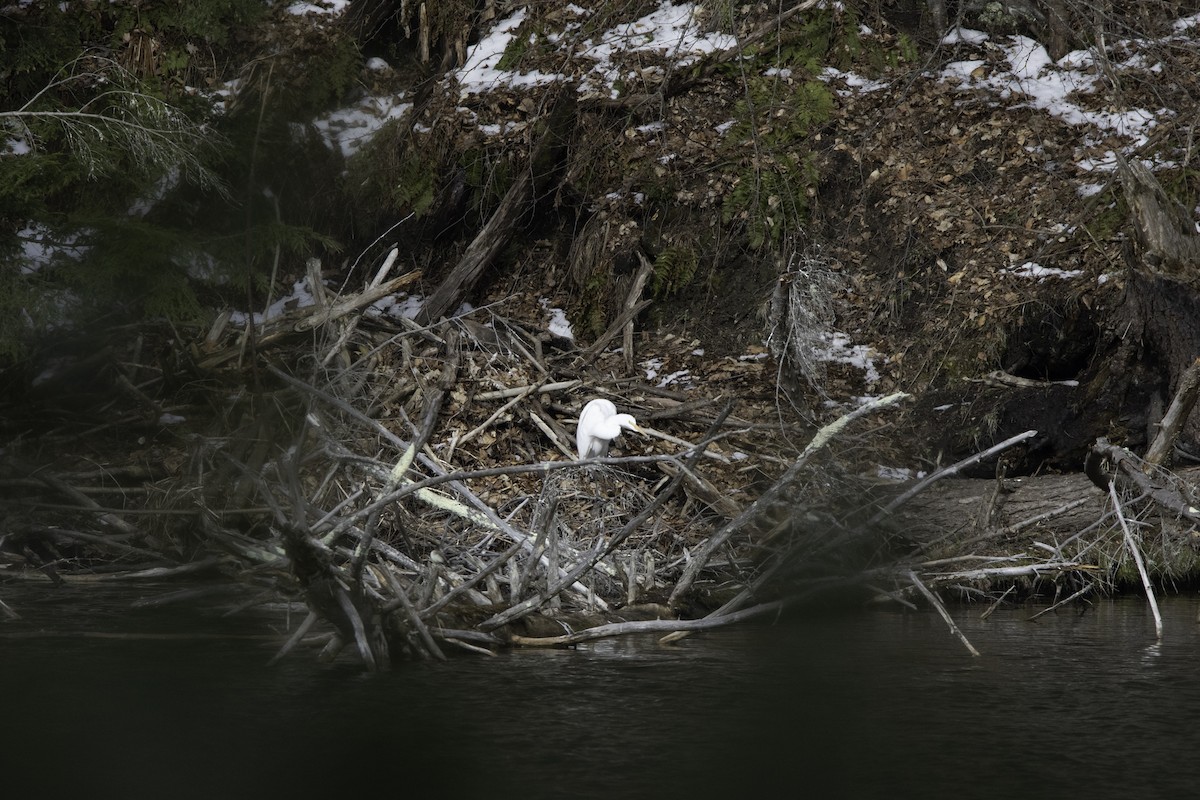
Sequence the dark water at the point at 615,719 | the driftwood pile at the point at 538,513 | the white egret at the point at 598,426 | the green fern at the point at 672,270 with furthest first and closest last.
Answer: the green fern at the point at 672,270
the white egret at the point at 598,426
the driftwood pile at the point at 538,513
the dark water at the point at 615,719

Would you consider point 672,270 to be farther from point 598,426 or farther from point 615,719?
point 615,719

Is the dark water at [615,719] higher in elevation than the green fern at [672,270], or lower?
lower

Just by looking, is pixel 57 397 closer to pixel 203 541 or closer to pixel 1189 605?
pixel 203 541

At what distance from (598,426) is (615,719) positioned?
3.41 metres

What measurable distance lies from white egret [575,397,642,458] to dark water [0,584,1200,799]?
1953 millimetres

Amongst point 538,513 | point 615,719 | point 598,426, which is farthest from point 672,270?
Answer: point 615,719

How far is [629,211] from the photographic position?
1071 cm

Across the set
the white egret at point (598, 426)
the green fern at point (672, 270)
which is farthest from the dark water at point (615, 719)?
the green fern at point (672, 270)

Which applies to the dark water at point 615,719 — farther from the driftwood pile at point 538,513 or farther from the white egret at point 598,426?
the white egret at point 598,426

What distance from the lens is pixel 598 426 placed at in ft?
24.0

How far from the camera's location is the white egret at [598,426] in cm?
726

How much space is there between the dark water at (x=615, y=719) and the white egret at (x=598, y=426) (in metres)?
1.95

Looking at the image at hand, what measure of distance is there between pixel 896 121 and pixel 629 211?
274 cm

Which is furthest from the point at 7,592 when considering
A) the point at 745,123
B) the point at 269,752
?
the point at 745,123
